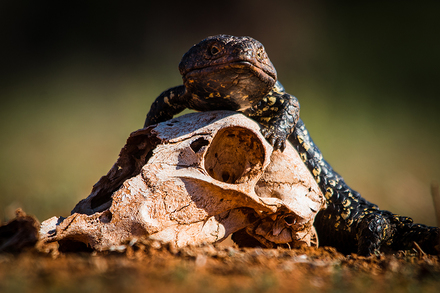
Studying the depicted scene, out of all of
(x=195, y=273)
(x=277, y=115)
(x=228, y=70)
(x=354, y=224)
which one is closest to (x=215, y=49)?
(x=228, y=70)

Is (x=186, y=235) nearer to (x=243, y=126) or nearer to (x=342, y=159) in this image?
(x=243, y=126)

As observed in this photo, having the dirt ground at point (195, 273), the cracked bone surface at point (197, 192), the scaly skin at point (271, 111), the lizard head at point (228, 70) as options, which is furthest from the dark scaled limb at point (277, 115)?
the dirt ground at point (195, 273)

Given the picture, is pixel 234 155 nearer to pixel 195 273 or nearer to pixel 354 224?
pixel 195 273

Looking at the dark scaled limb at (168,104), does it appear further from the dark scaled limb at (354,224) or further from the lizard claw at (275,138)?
the dark scaled limb at (354,224)

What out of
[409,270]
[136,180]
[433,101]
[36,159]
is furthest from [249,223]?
[433,101]

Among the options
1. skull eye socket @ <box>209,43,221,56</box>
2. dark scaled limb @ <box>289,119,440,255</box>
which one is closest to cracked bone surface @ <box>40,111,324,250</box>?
skull eye socket @ <box>209,43,221,56</box>
